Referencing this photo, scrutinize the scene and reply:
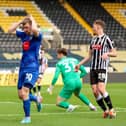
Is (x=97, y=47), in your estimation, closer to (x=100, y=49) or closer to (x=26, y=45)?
(x=100, y=49)

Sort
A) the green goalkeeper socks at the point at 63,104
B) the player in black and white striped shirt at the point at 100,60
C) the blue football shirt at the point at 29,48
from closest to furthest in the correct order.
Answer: the blue football shirt at the point at 29,48 → the player in black and white striped shirt at the point at 100,60 → the green goalkeeper socks at the point at 63,104

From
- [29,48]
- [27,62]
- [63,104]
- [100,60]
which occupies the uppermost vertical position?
[29,48]

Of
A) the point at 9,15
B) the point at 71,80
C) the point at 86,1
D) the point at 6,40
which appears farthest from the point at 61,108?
the point at 86,1

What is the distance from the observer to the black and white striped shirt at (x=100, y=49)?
1251 centimetres

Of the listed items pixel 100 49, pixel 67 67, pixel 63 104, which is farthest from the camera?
pixel 67 67

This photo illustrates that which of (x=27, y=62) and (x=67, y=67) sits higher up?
(x=27, y=62)

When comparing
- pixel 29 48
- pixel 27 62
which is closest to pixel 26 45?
pixel 29 48

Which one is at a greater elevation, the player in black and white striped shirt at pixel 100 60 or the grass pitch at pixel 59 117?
the player in black and white striped shirt at pixel 100 60

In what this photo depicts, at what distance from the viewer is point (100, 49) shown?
12531mm

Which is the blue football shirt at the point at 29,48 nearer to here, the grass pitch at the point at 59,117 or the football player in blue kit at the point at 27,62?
the football player in blue kit at the point at 27,62

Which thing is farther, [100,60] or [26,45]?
[100,60]

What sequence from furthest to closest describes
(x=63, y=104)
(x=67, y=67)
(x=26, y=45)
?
1. (x=67, y=67)
2. (x=63, y=104)
3. (x=26, y=45)

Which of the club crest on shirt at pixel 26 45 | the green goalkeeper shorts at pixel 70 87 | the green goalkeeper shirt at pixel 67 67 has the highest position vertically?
the club crest on shirt at pixel 26 45

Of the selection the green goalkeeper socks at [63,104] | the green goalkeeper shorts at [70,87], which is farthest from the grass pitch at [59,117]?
the green goalkeeper shorts at [70,87]
